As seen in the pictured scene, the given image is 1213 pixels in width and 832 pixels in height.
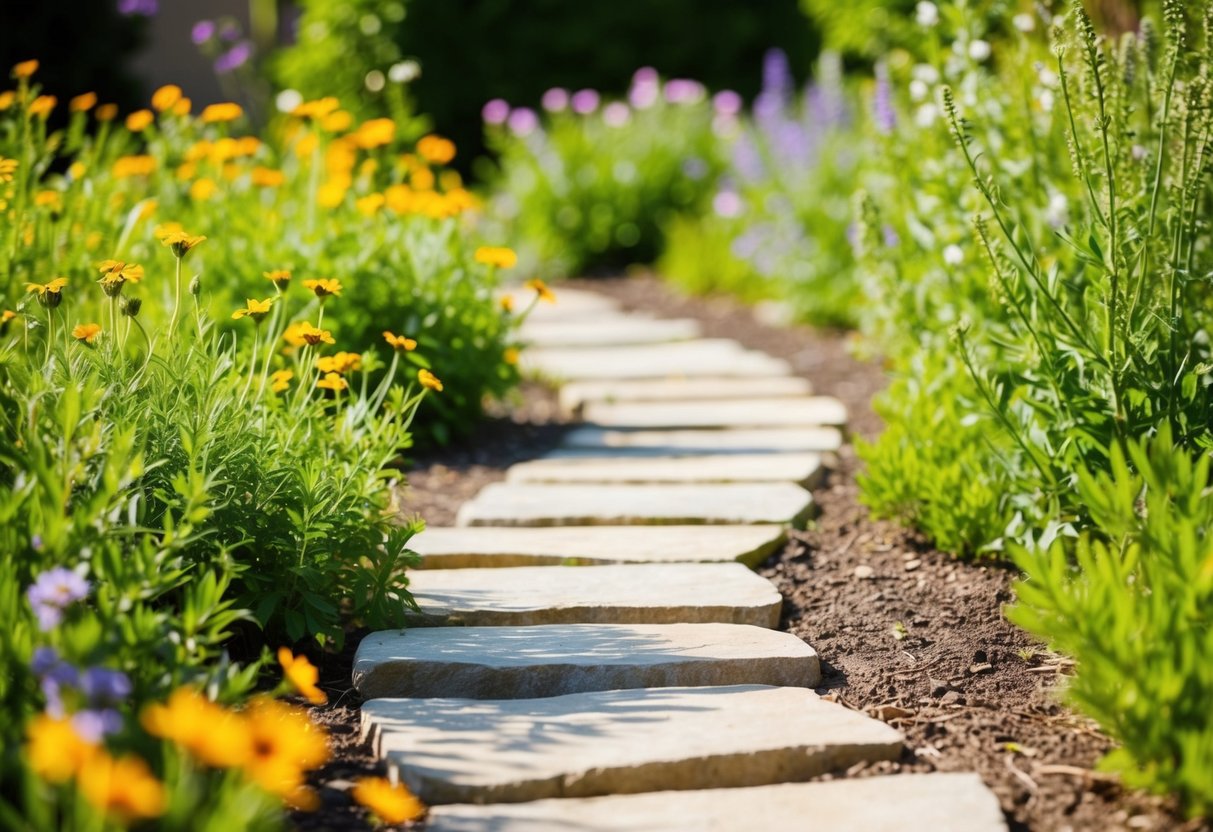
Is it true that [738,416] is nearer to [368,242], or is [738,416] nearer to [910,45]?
[368,242]

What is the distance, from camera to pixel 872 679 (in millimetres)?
2357

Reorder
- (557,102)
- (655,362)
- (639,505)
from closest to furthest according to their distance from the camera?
(639,505)
(655,362)
(557,102)

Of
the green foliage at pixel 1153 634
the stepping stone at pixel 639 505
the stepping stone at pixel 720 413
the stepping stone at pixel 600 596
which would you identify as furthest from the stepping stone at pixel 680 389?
the green foliage at pixel 1153 634

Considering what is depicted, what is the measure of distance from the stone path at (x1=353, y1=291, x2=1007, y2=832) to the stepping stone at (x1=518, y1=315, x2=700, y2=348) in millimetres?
1599

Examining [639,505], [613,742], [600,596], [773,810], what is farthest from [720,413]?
[773,810]

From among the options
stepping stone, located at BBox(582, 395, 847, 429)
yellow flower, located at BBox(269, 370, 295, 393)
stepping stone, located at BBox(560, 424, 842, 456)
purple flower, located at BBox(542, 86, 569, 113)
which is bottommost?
stepping stone, located at BBox(560, 424, 842, 456)

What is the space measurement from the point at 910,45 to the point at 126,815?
263 inches

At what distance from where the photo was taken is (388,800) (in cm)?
162

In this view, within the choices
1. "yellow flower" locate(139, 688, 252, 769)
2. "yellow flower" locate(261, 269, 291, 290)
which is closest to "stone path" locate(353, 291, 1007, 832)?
"yellow flower" locate(139, 688, 252, 769)

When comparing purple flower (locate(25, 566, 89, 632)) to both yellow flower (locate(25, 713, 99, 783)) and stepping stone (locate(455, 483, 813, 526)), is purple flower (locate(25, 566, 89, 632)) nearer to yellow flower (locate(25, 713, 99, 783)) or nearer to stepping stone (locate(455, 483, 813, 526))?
yellow flower (locate(25, 713, 99, 783))

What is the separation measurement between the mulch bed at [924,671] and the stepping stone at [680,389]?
2.80 ft

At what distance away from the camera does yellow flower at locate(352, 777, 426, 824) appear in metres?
1.62

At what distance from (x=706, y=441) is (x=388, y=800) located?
8.48ft

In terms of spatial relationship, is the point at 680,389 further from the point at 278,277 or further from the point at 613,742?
the point at 613,742
